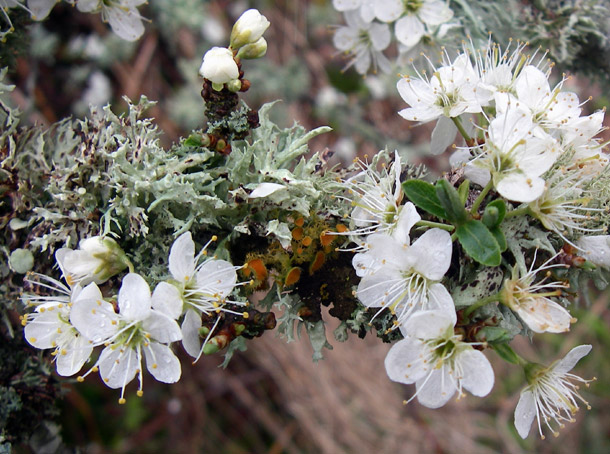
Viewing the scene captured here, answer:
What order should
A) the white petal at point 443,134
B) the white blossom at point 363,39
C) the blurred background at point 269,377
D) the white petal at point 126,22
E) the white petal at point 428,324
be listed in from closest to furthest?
the white petal at point 428,324, the white petal at point 443,134, the white petal at point 126,22, the white blossom at point 363,39, the blurred background at point 269,377

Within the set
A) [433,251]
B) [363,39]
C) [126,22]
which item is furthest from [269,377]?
[433,251]

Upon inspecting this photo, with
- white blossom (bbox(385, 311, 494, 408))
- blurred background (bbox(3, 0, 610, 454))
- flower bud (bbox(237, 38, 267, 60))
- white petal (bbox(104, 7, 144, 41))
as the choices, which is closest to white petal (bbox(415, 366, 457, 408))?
white blossom (bbox(385, 311, 494, 408))

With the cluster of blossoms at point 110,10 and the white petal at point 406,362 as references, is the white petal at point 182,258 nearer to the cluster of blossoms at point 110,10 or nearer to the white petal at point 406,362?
the white petal at point 406,362

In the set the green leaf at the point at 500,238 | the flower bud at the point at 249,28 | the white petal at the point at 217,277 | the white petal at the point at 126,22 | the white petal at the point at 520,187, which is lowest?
the white petal at the point at 217,277

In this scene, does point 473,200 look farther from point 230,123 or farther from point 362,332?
point 230,123

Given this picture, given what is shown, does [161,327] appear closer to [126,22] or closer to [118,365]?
[118,365]

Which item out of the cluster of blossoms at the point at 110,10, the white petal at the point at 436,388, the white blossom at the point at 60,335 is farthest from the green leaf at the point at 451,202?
the cluster of blossoms at the point at 110,10

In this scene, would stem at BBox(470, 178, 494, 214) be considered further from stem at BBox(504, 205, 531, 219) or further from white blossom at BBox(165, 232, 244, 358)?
white blossom at BBox(165, 232, 244, 358)

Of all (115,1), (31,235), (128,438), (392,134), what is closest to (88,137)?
(31,235)
